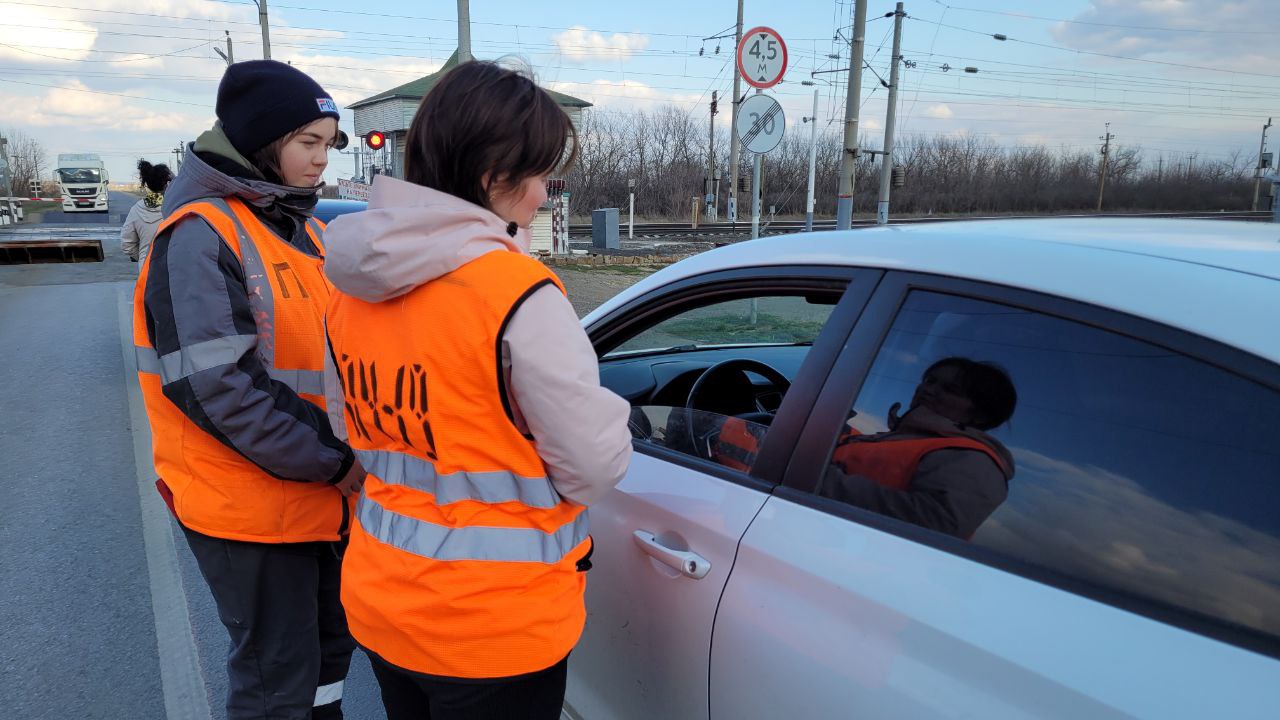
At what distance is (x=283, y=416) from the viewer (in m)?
1.84

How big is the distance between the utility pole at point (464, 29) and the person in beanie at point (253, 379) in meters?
12.2

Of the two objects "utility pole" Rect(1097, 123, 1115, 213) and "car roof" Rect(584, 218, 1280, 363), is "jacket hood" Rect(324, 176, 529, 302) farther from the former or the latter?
"utility pole" Rect(1097, 123, 1115, 213)

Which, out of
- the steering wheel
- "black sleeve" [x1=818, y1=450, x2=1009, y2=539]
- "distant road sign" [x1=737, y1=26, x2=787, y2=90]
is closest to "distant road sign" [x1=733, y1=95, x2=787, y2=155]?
"distant road sign" [x1=737, y1=26, x2=787, y2=90]

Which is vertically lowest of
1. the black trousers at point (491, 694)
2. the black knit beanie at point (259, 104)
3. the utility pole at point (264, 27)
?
the black trousers at point (491, 694)

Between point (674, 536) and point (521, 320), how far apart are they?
2.21 feet

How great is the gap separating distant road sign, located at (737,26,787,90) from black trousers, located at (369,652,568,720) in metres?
6.99

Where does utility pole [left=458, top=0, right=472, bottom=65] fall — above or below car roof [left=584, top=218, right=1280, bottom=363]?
above

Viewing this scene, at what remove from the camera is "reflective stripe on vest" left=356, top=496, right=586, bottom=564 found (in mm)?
1336

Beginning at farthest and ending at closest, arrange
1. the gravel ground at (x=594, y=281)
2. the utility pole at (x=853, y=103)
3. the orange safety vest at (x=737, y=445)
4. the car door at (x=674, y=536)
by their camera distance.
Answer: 1. the utility pole at (x=853, y=103)
2. the gravel ground at (x=594, y=281)
3. the orange safety vest at (x=737, y=445)
4. the car door at (x=674, y=536)

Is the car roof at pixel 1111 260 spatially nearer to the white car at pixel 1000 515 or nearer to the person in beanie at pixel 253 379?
the white car at pixel 1000 515

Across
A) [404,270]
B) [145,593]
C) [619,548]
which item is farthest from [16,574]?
[404,270]

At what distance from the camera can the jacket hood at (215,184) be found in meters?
1.92

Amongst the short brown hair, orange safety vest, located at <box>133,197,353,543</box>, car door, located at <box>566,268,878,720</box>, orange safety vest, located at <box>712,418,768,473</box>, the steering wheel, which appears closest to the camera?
the short brown hair

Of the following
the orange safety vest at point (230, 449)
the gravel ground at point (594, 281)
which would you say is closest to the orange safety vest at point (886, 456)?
the orange safety vest at point (230, 449)
